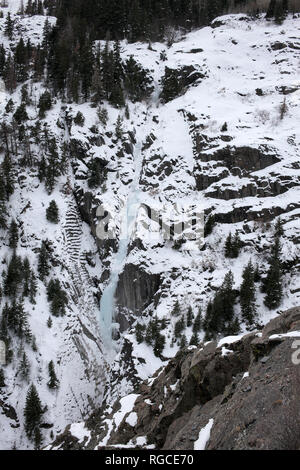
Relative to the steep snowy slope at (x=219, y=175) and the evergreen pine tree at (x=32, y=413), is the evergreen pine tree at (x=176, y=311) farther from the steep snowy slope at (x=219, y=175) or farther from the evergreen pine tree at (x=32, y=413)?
the evergreen pine tree at (x=32, y=413)

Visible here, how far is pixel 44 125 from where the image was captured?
49375mm

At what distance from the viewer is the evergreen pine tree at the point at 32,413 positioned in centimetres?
2861

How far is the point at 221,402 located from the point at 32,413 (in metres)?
22.2

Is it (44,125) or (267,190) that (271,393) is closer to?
(267,190)

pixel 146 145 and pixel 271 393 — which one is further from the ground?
pixel 146 145

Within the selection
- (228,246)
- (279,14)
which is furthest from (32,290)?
(279,14)

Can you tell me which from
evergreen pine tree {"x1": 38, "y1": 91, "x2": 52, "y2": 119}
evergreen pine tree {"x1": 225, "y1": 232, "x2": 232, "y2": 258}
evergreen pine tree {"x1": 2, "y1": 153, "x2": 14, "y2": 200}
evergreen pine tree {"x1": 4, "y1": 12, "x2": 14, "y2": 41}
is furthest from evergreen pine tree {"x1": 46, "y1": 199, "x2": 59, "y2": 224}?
evergreen pine tree {"x1": 4, "y1": 12, "x2": 14, "y2": 41}

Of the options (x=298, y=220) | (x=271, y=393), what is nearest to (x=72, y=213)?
(x=298, y=220)

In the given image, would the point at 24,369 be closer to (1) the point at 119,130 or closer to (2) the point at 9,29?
(1) the point at 119,130

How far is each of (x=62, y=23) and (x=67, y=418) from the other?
216ft

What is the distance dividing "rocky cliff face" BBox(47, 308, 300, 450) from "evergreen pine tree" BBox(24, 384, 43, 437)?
1084 cm

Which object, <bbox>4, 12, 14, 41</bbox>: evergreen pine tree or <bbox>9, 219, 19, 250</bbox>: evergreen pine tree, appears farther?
<bbox>4, 12, 14, 41</bbox>: evergreen pine tree

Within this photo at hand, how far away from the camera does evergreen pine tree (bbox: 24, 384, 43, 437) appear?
28609mm

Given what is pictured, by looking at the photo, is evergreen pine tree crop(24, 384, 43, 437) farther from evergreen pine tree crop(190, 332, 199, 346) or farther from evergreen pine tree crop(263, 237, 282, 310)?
evergreen pine tree crop(263, 237, 282, 310)
